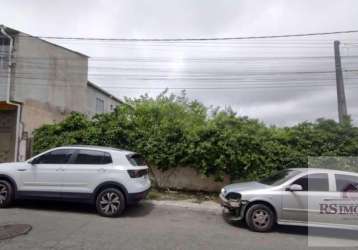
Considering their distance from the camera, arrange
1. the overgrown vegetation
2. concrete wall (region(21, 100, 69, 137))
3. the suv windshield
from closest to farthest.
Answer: the suv windshield, the overgrown vegetation, concrete wall (region(21, 100, 69, 137))

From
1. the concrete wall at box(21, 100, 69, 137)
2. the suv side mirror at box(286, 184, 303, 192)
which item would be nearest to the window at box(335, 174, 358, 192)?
the suv side mirror at box(286, 184, 303, 192)

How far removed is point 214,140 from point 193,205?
2.72 metres

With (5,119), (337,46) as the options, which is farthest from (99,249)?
(337,46)

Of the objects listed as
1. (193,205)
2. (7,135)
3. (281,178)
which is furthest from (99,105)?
(281,178)

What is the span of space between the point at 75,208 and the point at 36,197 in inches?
42.9

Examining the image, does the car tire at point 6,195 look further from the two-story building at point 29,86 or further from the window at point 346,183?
the window at point 346,183

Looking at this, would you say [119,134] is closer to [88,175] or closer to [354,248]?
[88,175]

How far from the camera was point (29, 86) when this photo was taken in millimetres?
15172

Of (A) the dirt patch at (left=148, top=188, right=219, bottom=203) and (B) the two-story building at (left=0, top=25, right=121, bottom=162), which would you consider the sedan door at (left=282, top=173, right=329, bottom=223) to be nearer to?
(A) the dirt patch at (left=148, top=188, right=219, bottom=203)

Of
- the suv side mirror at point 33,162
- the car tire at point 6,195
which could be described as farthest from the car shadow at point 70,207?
the suv side mirror at point 33,162

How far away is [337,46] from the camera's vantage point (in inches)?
613

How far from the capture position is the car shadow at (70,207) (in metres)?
8.20

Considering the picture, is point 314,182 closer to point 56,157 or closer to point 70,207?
point 70,207

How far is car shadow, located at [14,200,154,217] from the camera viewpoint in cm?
820
